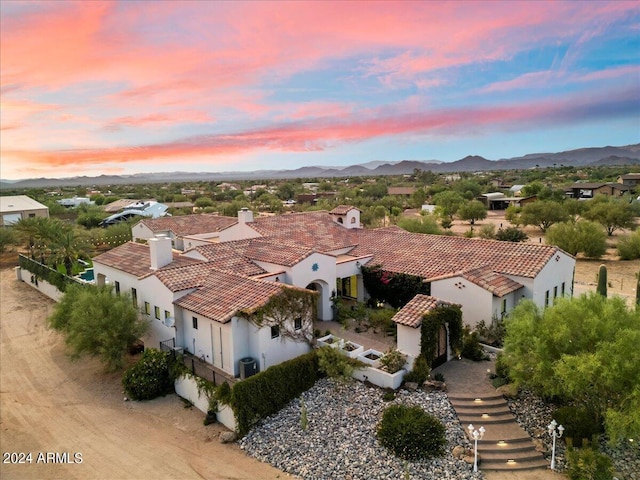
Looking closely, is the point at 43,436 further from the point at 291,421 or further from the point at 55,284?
the point at 55,284

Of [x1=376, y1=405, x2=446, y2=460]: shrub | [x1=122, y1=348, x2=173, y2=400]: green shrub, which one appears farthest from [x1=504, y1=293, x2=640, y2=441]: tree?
[x1=122, y1=348, x2=173, y2=400]: green shrub

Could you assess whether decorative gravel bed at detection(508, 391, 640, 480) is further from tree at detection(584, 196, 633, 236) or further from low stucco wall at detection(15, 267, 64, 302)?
tree at detection(584, 196, 633, 236)

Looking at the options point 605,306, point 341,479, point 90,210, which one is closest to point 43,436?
point 341,479

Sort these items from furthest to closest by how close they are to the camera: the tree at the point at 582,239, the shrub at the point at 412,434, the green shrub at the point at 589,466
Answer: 1. the tree at the point at 582,239
2. the shrub at the point at 412,434
3. the green shrub at the point at 589,466

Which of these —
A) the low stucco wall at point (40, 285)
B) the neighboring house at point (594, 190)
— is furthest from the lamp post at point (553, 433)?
the neighboring house at point (594, 190)

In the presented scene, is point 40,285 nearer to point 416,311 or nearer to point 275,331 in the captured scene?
point 275,331

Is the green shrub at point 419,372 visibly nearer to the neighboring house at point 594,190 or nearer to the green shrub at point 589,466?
the green shrub at point 589,466
